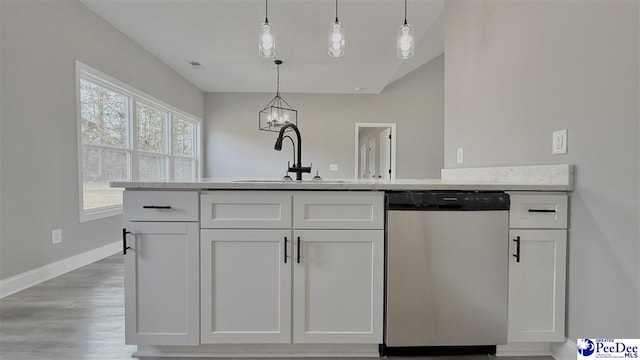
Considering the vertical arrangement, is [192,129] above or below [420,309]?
above

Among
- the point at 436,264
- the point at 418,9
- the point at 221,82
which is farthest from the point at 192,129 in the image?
the point at 436,264

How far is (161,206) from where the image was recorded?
4.46 feet

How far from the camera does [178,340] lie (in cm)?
140

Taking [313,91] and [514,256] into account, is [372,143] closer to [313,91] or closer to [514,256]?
[313,91]

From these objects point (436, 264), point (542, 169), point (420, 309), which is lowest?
point (420, 309)

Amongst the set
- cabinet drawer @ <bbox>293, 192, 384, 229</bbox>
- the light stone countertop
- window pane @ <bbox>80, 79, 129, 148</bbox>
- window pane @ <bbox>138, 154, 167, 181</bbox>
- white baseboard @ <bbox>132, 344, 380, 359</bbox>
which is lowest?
white baseboard @ <bbox>132, 344, 380, 359</bbox>

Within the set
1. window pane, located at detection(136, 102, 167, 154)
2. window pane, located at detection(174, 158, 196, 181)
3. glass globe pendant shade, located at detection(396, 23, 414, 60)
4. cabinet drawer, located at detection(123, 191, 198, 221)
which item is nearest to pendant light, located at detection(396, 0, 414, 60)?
glass globe pendant shade, located at detection(396, 23, 414, 60)

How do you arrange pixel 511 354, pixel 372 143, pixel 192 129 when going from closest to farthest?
pixel 511 354, pixel 192 129, pixel 372 143

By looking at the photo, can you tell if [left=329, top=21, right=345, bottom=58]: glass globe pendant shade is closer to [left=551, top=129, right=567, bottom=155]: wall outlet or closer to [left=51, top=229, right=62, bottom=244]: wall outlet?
[left=551, top=129, right=567, bottom=155]: wall outlet

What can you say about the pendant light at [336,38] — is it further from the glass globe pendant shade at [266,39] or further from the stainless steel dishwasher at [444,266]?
the stainless steel dishwasher at [444,266]

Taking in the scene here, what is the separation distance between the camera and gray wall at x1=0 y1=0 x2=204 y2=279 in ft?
7.28

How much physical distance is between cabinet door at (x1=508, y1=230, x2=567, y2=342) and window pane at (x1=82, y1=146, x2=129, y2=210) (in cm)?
368

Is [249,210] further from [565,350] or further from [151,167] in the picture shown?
[151,167]

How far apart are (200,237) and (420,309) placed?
3.60ft
